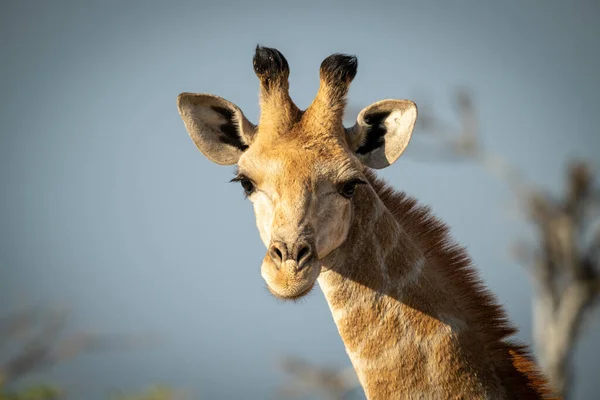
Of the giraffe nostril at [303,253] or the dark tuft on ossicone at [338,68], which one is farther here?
the dark tuft on ossicone at [338,68]

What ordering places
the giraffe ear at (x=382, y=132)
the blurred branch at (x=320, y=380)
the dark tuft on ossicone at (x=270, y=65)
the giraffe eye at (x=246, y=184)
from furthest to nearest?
the blurred branch at (x=320, y=380) < the dark tuft on ossicone at (x=270, y=65) < the giraffe ear at (x=382, y=132) < the giraffe eye at (x=246, y=184)

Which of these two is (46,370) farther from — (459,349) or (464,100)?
(464,100)

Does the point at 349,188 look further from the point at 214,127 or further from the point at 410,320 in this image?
the point at 214,127

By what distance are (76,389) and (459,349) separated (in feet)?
31.4

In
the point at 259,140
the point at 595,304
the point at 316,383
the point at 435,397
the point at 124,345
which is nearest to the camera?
the point at 435,397

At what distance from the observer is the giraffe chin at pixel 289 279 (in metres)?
6.52

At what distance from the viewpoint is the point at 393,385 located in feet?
22.4

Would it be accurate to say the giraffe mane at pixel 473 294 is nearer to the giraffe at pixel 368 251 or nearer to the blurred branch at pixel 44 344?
the giraffe at pixel 368 251

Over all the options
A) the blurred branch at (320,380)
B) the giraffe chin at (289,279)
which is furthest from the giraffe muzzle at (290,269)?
the blurred branch at (320,380)

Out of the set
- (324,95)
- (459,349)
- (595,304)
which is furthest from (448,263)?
(595,304)

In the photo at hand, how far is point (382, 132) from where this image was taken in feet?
25.9

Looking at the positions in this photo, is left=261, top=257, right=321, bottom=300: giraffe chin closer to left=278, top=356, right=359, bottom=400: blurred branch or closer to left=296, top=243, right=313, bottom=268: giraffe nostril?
left=296, top=243, right=313, bottom=268: giraffe nostril

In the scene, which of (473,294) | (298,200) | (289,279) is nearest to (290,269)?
(289,279)

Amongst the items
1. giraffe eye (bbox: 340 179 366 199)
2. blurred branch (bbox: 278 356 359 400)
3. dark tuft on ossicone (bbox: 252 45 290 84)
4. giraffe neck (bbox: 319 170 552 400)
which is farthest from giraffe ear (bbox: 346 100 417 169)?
blurred branch (bbox: 278 356 359 400)
